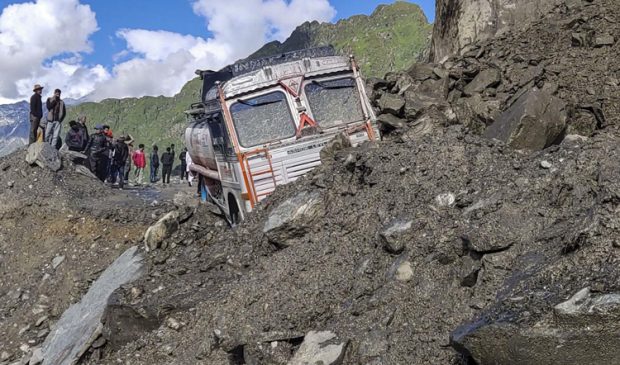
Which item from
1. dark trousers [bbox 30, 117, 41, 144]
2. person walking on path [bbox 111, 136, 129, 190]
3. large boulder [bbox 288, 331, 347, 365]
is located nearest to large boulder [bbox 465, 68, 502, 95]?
large boulder [bbox 288, 331, 347, 365]

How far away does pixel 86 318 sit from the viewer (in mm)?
10125

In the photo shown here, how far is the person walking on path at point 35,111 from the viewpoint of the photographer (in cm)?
1758

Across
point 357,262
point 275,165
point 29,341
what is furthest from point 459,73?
point 29,341

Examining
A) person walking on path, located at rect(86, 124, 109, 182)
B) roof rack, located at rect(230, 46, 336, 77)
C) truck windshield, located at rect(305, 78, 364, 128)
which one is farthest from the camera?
person walking on path, located at rect(86, 124, 109, 182)

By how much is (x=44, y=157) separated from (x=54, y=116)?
5.58 ft

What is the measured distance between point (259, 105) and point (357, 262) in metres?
5.05

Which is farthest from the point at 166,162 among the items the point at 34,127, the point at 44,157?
the point at 44,157

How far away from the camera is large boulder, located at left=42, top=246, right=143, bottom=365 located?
922 cm

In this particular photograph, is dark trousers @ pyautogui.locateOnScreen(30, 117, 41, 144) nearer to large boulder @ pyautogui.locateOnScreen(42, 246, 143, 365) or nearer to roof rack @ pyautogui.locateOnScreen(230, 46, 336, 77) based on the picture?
roof rack @ pyautogui.locateOnScreen(230, 46, 336, 77)

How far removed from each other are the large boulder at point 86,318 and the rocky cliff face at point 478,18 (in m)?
8.82

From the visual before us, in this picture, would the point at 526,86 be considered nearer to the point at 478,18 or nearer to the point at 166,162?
the point at 478,18

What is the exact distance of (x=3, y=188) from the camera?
53.6 feet

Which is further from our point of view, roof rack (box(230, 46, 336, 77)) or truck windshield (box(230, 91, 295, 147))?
roof rack (box(230, 46, 336, 77))

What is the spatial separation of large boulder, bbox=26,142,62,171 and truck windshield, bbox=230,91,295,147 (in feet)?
25.4
